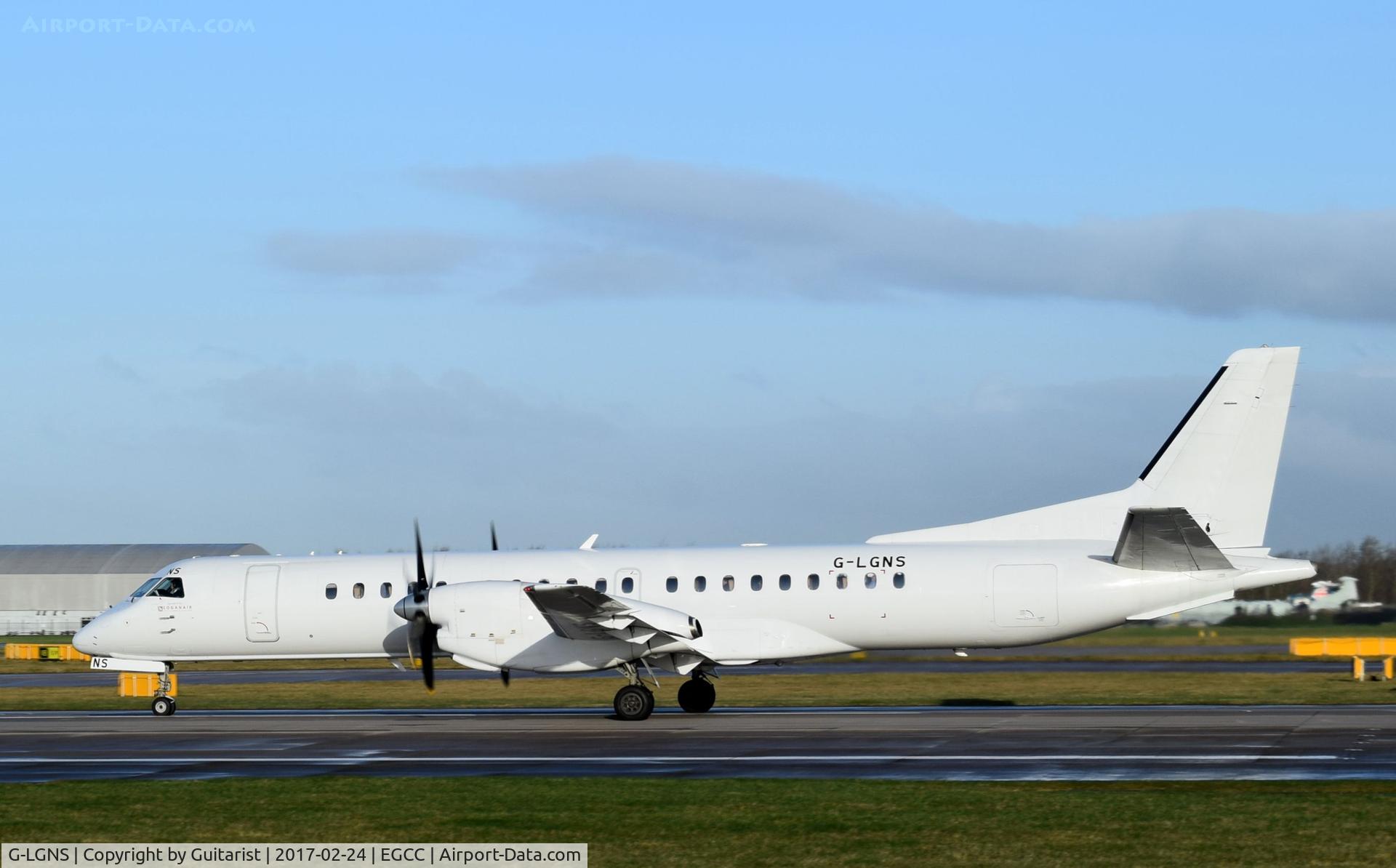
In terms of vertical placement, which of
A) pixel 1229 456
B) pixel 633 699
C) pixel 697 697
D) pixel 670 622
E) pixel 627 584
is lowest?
pixel 697 697

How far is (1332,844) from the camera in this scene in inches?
462

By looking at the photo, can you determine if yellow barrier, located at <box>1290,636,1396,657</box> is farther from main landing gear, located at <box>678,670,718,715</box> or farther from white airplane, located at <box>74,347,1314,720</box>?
main landing gear, located at <box>678,670,718,715</box>

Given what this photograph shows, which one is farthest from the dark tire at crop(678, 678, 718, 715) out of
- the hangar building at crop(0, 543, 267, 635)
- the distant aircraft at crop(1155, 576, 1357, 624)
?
the hangar building at crop(0, 543, 267, 635)

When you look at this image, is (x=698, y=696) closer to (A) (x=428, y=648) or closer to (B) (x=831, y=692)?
(A) (x=428, y=648)

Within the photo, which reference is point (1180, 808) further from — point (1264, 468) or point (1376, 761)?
point (1264, 468)

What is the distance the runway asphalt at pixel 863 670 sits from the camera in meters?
37.3

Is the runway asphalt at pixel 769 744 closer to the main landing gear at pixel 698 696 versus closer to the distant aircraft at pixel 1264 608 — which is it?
the main landing gear at pixel 698 696

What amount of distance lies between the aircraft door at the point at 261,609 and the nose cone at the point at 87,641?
3227 mm

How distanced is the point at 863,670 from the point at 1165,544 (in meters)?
17.0

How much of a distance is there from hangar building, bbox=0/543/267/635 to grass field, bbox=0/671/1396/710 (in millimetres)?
48037

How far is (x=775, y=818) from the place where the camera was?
43.5ft

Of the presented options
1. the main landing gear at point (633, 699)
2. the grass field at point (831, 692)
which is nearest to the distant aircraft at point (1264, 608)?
the grass field at point (831, 692)

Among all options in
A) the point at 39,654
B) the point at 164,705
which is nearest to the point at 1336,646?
the point at 164,705

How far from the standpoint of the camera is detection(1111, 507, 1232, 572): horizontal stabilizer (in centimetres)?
2234
